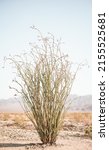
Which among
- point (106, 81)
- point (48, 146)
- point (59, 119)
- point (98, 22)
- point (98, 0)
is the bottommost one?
point (48, 146)

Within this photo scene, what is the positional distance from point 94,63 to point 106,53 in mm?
207

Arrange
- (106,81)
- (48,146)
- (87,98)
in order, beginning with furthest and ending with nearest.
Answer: (87,98) < (48,146) < (106,81)

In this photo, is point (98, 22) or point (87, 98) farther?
point (87, 98)

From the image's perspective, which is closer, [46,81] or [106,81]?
[106,81]

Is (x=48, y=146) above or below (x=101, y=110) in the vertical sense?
below

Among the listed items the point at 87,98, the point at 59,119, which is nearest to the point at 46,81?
the point at 59,119

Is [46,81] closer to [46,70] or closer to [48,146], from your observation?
[46,70]

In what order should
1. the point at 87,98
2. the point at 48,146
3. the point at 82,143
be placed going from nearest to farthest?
the point at 48,146, the point at 82,143, the point at 87,98

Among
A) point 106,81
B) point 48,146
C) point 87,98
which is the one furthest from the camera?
point 87,98

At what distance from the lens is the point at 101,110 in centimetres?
492

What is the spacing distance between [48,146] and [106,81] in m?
→ 1.30

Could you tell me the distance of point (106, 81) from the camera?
4918 millimetres

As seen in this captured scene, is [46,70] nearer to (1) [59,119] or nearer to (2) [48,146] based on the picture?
(1) [59,119]

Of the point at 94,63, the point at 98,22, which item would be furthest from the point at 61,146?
the point at 98,22
